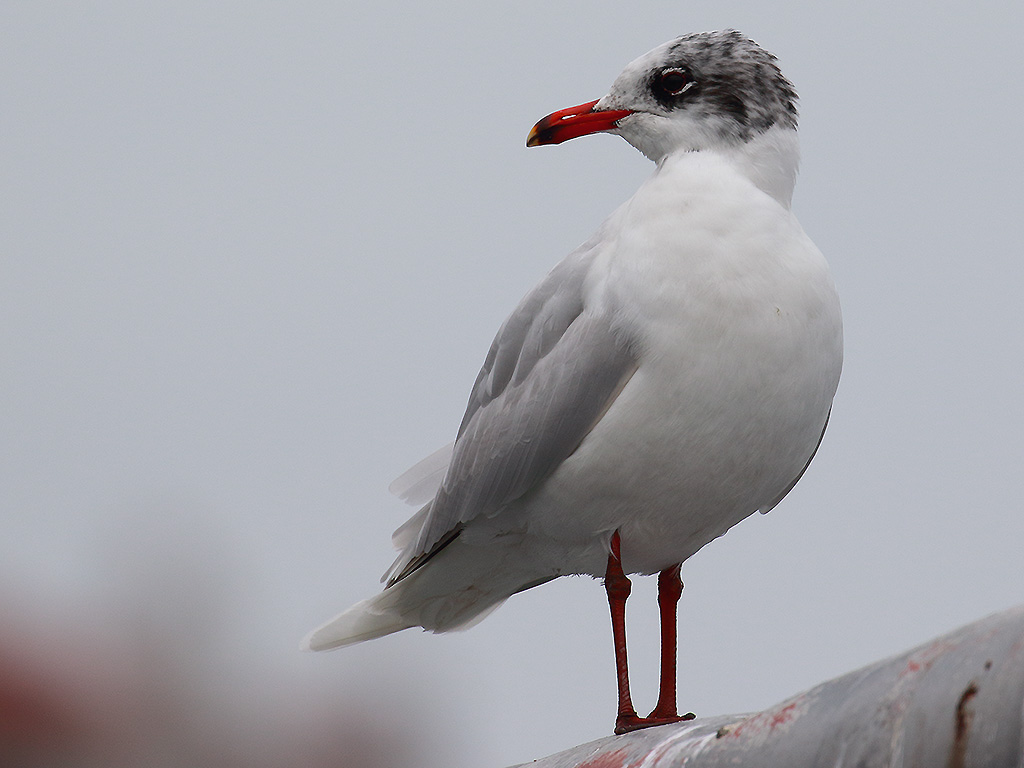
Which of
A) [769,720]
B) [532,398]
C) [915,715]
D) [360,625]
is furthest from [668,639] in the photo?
[915,715]

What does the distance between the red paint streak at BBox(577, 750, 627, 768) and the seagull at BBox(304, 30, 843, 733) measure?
280mm

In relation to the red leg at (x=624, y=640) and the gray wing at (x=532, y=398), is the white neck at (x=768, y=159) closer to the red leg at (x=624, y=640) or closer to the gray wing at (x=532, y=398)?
the gray wing at (x=532, y=398)

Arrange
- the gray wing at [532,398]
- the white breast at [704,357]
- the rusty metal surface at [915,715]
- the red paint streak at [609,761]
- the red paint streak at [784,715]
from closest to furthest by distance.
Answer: the rusty metal surface at [915,715] < the red paint streak at [784,715] < the red paint streak at [609,761] < the white breast at [704,357] < the gray wing at [532,398]

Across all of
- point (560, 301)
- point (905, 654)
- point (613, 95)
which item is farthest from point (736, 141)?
point (905, 654)

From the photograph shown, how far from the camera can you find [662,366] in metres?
2.51

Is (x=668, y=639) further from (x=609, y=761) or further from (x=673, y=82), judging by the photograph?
(x=673, y=82)

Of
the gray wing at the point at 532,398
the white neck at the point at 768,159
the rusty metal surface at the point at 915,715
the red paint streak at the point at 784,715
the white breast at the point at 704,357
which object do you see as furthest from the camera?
the white neck at the point at 768,159

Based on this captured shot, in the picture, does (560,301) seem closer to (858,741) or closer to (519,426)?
(519,426)

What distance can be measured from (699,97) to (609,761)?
1.53 meters

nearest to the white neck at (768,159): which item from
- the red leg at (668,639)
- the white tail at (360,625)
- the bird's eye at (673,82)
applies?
the bird's eye at (673,82)

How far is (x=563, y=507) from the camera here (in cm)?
276

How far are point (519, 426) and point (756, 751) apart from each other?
1.22 metres

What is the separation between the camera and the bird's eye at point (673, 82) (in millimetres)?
2799

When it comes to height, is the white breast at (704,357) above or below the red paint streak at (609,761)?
above
